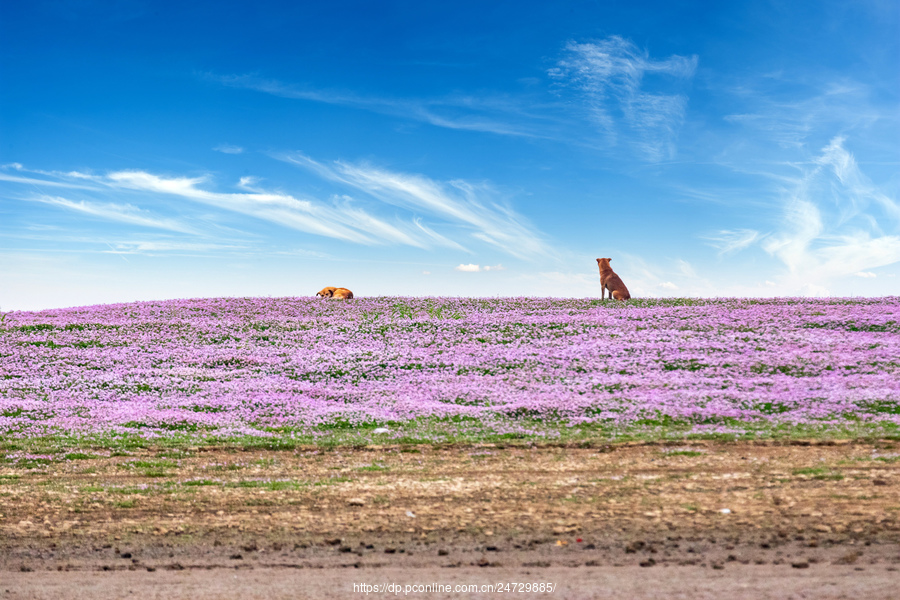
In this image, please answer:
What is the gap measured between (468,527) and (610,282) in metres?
40.5

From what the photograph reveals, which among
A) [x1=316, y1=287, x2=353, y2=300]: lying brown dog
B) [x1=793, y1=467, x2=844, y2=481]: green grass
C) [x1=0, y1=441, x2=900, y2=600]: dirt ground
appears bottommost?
[x1=0, y1=441, x2=900, y2=600]: dirt ground

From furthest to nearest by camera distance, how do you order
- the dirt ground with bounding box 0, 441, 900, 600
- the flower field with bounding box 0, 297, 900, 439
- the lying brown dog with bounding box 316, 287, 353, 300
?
the lying brown dog with bounding box 316, 287, 353, 300 < the flower field with bounding box 0, 297, 900, 439 < the dirt ground with bounding box 0, 441, 900, 600

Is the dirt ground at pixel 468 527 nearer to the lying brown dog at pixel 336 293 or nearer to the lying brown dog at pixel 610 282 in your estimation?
the lying brown dog at pixel 610 282

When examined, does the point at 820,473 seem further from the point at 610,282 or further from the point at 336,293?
the point at 336,293

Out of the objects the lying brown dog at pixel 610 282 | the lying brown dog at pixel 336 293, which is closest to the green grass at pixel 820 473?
the lying brown dog at pixel 610 282

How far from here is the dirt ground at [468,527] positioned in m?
8.91

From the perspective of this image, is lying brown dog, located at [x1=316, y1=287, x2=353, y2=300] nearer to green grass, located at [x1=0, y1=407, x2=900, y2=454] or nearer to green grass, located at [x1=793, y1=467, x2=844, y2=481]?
green grass, located at [x1=0, y1=407, x2=900, y2=454]

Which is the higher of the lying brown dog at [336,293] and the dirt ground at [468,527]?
the lying brown dog at [336,293]

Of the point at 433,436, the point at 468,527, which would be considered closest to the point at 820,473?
the point at 468,527

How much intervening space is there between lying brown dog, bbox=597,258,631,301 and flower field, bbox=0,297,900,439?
8.78 feet

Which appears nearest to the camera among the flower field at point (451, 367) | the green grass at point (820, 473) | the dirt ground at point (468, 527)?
the dirt ground at point (468, 527)

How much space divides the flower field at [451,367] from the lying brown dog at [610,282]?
8.78 feet

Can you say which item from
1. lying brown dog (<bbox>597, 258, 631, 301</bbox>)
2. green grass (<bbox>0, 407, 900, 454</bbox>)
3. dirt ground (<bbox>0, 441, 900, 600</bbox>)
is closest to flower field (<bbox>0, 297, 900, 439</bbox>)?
green grass (<bbox>0, 407, 900, 454</bbox>)

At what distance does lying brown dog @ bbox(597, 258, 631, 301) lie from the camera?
4881cm
